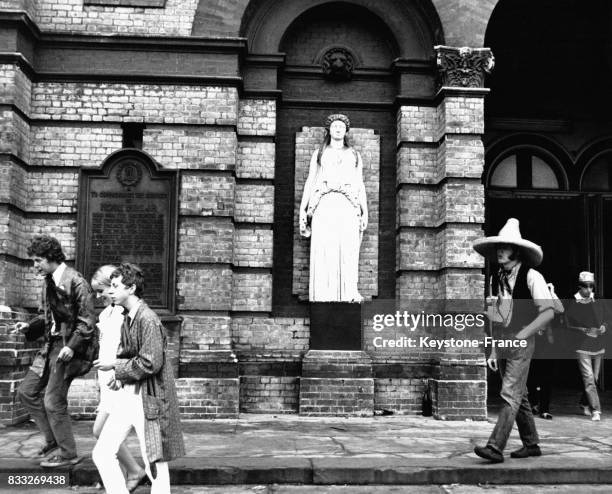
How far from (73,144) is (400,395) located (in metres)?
5.96

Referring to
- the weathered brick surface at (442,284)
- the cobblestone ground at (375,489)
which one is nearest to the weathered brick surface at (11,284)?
the cobblestone ground at (375,489)

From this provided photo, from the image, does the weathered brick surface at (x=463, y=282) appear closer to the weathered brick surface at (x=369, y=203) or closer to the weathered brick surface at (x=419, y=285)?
the weathered brick surface at (x=419, y=285)

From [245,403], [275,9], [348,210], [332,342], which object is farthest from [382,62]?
[245,403]

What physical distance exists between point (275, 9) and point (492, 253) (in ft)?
19.0

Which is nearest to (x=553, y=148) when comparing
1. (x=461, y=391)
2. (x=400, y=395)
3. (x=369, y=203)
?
(x=369, y=203)

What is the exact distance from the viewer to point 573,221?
15.1 meters

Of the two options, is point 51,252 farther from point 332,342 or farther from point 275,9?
point 275,9

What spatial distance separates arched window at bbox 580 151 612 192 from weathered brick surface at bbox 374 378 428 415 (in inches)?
259

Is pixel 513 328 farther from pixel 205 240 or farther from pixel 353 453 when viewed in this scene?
pixel 205 240

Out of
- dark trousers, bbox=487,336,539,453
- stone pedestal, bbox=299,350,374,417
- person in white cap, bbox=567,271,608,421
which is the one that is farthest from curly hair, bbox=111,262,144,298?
person in white cap, bbox=567,271,608,421

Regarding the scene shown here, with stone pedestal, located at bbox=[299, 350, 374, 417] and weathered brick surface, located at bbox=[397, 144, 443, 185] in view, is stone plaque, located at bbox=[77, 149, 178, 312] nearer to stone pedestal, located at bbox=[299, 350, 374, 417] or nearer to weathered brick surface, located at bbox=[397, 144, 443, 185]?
stone pedestal, located at bbox=[299, 350, 374, 417]

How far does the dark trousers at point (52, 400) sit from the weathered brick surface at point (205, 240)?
3677 millimetres

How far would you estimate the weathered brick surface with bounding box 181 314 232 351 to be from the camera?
34.6 ft

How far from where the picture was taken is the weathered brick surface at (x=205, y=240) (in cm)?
1073
